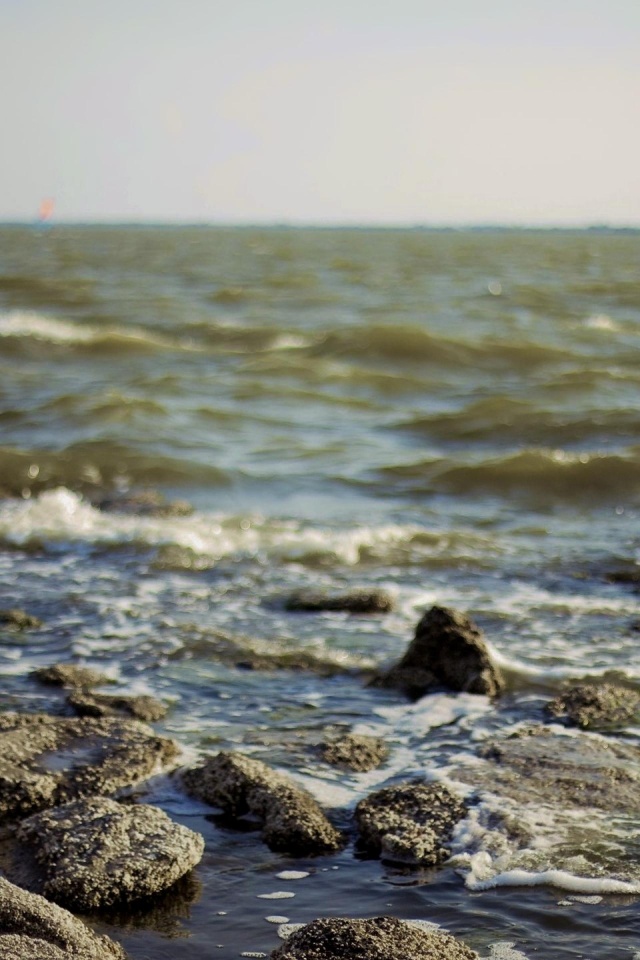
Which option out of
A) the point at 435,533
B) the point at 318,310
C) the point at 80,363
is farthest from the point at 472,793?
the point at 318,310

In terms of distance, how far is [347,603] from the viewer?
912 centimetres

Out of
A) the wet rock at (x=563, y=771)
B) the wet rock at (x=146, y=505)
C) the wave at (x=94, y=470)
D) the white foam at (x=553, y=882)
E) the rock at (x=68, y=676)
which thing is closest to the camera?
the white foam at (x=553, y=882)

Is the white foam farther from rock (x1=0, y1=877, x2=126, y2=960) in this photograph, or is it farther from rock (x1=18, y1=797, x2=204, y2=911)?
rock (x1=0, y1=877, x2=126, y2=960)

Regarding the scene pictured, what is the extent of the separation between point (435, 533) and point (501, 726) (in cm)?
483

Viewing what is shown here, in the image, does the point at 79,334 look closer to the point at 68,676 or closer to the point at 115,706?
the point at 68,676

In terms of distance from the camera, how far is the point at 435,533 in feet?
38.0

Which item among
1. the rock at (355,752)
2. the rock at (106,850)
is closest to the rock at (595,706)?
the rock at (355,752)

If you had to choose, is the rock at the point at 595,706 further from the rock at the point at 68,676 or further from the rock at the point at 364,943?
the rock at the point at 364,943

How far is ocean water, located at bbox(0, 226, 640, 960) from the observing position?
4949 millimetres

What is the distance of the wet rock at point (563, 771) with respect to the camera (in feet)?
18.7

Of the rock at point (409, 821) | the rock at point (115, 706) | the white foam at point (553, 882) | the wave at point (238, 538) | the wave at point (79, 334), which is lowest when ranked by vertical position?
the white foam at point (553, 882)

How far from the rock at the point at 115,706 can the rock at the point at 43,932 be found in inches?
98.1

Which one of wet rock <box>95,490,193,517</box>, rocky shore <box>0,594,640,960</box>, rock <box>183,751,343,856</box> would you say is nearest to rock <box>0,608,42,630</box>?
A: rocky shore <box>0,594,640,960</box>

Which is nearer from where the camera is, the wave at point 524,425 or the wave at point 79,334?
the wave at point 524,425
